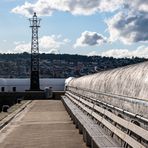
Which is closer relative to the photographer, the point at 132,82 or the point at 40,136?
the point at 132,82

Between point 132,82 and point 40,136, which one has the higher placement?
point 132,82

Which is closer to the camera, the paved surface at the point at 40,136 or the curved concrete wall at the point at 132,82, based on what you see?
the curved concrete wall at the point at 132,82

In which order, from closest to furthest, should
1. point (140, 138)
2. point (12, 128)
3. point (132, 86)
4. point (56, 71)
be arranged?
point (140, 138), point (132, 86), point (12, 128), point (56, 71)

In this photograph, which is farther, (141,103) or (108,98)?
(108,98)

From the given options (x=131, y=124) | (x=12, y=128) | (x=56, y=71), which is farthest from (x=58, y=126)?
(x=56, y=71)

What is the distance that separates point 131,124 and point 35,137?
6.92 m

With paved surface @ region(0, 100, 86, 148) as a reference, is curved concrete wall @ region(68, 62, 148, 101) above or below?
above

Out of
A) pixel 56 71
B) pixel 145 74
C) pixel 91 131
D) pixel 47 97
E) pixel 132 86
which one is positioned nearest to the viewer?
pixel 145 74

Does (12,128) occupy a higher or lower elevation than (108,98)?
lower

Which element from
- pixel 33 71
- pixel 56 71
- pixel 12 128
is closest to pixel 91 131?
pixel 12 128

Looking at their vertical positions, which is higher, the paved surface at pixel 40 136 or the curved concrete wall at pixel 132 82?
the curved concrete wall at pixel 132 82

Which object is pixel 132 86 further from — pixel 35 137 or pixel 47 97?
→ pixel 47 97

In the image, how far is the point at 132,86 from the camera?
440 inches

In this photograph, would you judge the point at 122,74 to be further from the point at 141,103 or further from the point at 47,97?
the point at 47,97
